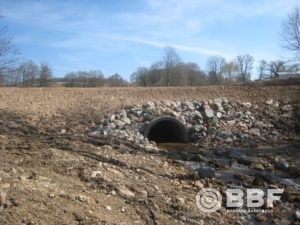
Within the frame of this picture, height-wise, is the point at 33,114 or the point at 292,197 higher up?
the point at 33,114

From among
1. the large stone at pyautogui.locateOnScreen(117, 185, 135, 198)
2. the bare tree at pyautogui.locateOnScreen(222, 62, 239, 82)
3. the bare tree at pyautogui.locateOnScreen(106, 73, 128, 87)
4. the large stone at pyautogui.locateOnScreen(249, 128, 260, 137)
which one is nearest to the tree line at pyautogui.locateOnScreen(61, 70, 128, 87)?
the bare tree at pyautogui.locateOnScreen(106, 73, 128, 87)

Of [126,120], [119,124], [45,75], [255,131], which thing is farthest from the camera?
[45,75]

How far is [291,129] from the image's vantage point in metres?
20.5

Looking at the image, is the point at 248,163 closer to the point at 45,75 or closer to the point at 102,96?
the point at 102,96

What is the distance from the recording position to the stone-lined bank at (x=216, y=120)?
1880 centimetres

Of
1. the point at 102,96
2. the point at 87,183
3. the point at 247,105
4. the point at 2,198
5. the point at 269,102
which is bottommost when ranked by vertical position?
the point at 87,183

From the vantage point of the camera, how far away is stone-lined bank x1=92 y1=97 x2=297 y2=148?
1880 cm

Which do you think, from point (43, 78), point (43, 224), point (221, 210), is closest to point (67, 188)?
point (43, 224)

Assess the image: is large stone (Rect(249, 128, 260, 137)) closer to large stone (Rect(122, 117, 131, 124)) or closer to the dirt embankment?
the dirt embankment

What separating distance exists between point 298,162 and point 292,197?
539 centimetres

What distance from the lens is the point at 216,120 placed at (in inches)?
805

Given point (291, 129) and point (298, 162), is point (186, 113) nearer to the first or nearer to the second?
point (291, 129)
